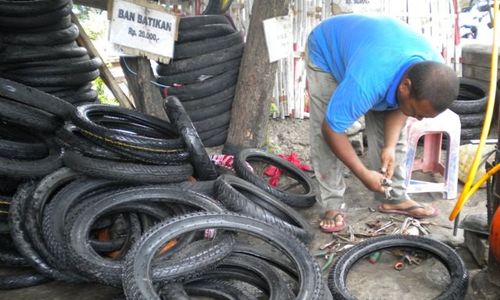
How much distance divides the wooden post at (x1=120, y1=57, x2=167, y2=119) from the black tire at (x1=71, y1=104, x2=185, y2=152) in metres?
0.73

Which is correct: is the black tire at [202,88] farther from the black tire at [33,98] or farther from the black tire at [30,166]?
the black tire at [30,166]

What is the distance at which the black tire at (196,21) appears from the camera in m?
4.82

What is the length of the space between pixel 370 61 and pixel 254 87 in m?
1.85

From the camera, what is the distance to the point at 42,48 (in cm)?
461

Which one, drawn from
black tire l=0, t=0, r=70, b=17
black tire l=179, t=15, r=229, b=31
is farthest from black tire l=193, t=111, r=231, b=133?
black tire l=0, t=0, r=70, b=17

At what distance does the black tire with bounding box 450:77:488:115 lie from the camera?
547cm

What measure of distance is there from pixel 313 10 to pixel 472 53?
82.5 inches

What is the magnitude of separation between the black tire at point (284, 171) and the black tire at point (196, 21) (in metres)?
1.31

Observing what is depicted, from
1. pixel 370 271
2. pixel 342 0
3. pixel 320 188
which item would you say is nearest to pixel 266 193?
pixel 320 188

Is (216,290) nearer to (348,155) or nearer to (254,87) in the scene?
(348,155)

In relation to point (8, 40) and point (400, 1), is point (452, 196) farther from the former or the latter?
point (8, 40)

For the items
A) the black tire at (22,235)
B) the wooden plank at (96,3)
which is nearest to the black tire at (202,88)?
the wooden plank at (96,3)

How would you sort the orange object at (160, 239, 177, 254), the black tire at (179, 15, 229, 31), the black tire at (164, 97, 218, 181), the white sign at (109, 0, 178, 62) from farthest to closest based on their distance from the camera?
the black tire at (179, 15, 229, 31) < the white sign at (109, 0, 178, 62) < the black tire at (164, 97, 218, 181) < the orange object at (160, 239, 177, 254)

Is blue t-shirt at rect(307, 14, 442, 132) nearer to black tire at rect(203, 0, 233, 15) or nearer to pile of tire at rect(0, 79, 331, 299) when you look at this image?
pile of tire at rect(0, 79, 331, 299)
